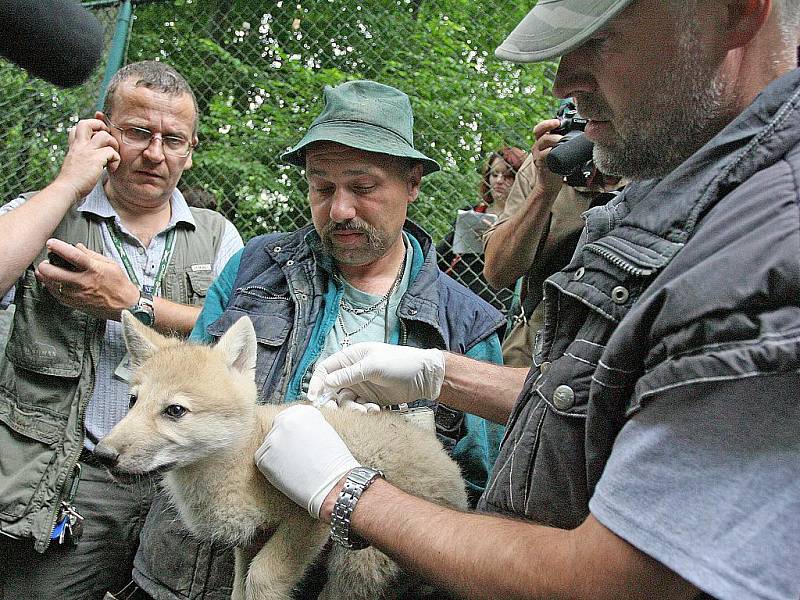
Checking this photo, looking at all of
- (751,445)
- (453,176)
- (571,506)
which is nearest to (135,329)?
(571,506)

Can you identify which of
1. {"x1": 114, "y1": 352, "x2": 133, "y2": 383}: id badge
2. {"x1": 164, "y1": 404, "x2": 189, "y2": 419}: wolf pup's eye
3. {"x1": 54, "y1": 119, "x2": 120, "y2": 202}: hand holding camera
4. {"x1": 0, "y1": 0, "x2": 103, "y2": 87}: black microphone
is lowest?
{"x1": 114, "y1": 352, "x2": 133, "y2": 383}: id badge

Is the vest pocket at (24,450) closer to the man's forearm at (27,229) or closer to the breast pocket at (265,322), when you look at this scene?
the man's forearm at (27,229)

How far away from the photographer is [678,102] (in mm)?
1412

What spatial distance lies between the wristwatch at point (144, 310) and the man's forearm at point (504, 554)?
1.72 meters

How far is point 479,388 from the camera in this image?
236 centimetres

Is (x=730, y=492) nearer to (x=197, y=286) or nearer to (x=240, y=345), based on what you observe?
(x=240, y=345)

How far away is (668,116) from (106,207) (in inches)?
101

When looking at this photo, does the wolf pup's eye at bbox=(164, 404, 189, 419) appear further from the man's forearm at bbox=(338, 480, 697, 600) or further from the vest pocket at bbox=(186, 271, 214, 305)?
the vest pocket at bbox=(186, 271, 214, 305)

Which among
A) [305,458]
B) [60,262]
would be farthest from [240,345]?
[60,262]

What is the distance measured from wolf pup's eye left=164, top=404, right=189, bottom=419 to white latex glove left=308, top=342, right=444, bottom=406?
0.41 meters

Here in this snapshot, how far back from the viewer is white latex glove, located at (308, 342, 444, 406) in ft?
7.50

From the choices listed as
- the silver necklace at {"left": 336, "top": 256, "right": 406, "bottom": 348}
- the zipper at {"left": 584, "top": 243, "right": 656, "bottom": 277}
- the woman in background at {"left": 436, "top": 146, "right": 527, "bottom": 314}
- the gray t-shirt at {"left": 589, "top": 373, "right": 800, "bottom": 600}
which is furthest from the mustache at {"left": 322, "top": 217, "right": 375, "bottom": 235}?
the gray t-shirt at {"left": 589, "top": 373, "right": 800, "bottom": 600}

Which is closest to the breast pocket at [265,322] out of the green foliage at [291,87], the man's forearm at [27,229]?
the man's forearm at [27,229]

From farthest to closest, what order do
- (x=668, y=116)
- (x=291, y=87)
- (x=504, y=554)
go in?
(x=291, y=87)
(x=668, y=116)
(x=504, y=554)
